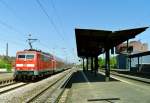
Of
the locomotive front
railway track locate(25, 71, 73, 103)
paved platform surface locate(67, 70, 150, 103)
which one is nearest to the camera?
paved platform surface locate(67, 70, 150, 103)

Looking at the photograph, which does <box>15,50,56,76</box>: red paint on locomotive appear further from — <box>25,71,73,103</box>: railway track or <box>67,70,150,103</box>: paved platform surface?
<box>67,70,150,103</box>: paved platform surface

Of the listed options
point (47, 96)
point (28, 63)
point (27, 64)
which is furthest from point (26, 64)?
point (47, 96)

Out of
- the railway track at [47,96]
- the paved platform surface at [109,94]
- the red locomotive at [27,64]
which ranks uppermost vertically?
the red locomotive at [27,64]

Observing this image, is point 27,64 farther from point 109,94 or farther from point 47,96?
point 109,94

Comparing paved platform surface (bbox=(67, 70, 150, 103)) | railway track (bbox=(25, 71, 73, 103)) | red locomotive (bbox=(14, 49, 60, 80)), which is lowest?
railway track (bbox=(25, 71, 73, 103))

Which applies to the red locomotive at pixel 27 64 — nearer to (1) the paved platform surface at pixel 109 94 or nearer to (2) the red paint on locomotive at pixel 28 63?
(2) the red paint on locomotive at pixel 28 63

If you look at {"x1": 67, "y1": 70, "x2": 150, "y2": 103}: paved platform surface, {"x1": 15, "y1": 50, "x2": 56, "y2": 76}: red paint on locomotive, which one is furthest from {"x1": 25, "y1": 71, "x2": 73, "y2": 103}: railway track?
{"x1": 15, "y1": 50, "x2": 56, "y2": 76}: red paint on locomotive

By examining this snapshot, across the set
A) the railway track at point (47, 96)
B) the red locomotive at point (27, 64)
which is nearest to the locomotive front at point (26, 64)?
the red locomotive at point (27, 64)

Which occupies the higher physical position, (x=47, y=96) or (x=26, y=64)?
(x=26, y=64)

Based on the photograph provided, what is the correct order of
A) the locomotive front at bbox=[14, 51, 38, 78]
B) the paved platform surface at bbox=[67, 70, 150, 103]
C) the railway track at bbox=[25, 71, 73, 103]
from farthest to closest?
the locomotive front at bbox=[14, 51, 38, 78], the railway track at bbox=[25, 71, 73, 103], the paved platform surface at bbox=[67, 70, 150, 103]

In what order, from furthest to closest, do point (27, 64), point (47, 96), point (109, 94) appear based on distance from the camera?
point (27, 64) < point (47, 96) < point (109, 94)

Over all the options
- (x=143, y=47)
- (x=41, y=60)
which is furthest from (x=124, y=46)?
(x=41, y=60)

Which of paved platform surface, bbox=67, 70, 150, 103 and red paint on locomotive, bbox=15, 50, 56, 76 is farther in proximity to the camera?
red paint on locomotive, bbox=15, 50, 56, 76

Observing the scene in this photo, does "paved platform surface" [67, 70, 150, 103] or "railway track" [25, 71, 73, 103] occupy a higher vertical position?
"paved platform surface" [67, 70, 150, 103]
